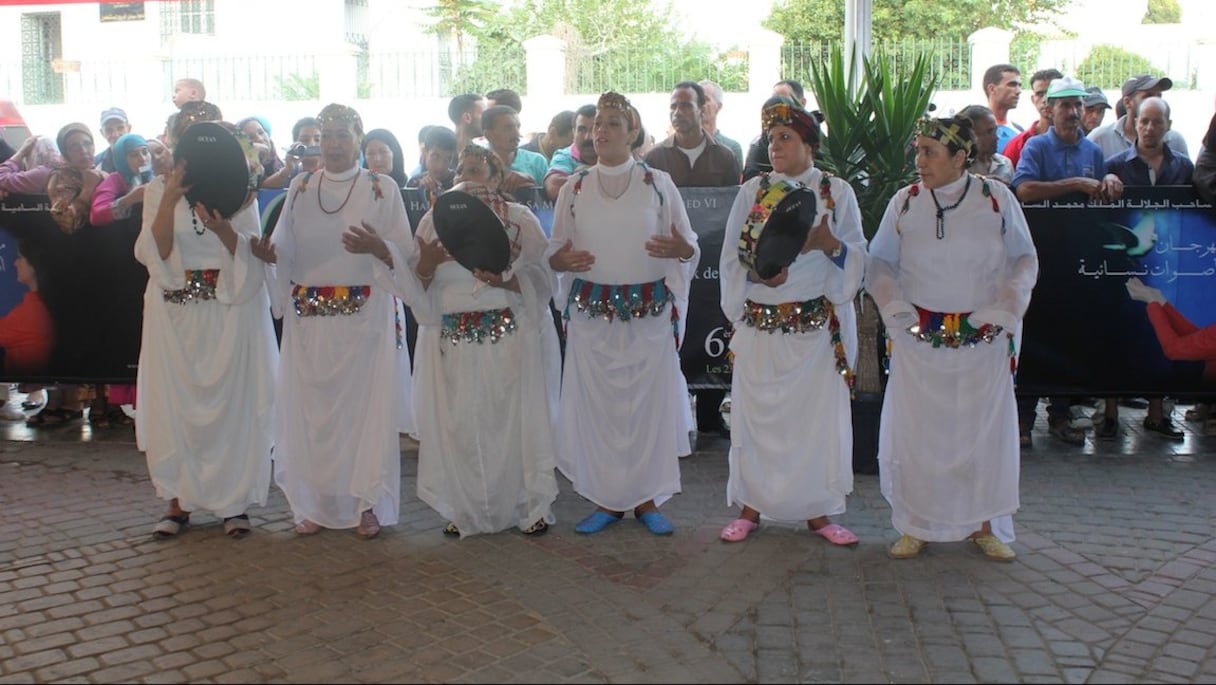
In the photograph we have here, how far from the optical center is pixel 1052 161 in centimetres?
805

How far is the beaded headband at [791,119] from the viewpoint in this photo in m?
5.73

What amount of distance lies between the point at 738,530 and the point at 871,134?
2630mm

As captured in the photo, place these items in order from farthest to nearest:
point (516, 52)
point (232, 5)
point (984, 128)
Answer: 1. point (232, 5)
2. point (516, 52)
3. point (984, 128)

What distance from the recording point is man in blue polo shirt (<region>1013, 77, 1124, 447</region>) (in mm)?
7910

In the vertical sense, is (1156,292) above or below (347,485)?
above

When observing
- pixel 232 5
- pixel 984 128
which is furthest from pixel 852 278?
pixel 232 5

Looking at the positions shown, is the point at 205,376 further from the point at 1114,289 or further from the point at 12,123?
the point at 12,123

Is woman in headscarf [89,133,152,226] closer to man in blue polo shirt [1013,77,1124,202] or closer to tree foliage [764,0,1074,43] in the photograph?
man in blue polo shirt [1013,77,1124,202]

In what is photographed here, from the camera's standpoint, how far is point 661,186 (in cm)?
600

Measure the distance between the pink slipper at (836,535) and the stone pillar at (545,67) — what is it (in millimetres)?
21415

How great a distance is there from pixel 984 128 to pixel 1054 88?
1885 mm

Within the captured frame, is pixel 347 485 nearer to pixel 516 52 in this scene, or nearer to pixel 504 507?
pixel 504 507

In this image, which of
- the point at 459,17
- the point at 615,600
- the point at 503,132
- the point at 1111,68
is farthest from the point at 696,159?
the point at 459,17

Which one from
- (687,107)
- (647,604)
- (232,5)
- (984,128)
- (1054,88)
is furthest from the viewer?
(232,5)
